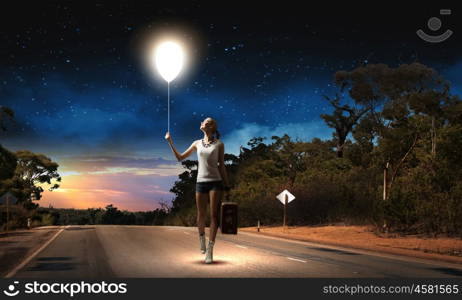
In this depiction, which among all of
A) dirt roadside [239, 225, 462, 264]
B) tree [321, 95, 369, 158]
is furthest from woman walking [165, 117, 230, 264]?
tree [321, 95, 369, 158]

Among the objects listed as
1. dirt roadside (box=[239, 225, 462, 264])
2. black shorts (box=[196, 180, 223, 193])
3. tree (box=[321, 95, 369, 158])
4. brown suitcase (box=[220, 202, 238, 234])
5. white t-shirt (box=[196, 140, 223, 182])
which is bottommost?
dirt roadside (box=[239, 225, 462, 264])

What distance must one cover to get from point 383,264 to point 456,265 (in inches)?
78.4

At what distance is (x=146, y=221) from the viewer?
7569 cm

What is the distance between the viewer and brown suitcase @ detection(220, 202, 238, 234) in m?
8.26

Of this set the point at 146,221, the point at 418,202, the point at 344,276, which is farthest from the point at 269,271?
the point at 146,221

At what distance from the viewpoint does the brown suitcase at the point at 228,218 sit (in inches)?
325

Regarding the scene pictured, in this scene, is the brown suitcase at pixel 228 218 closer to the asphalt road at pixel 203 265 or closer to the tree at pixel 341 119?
the asphalt road at pixel 203 265
